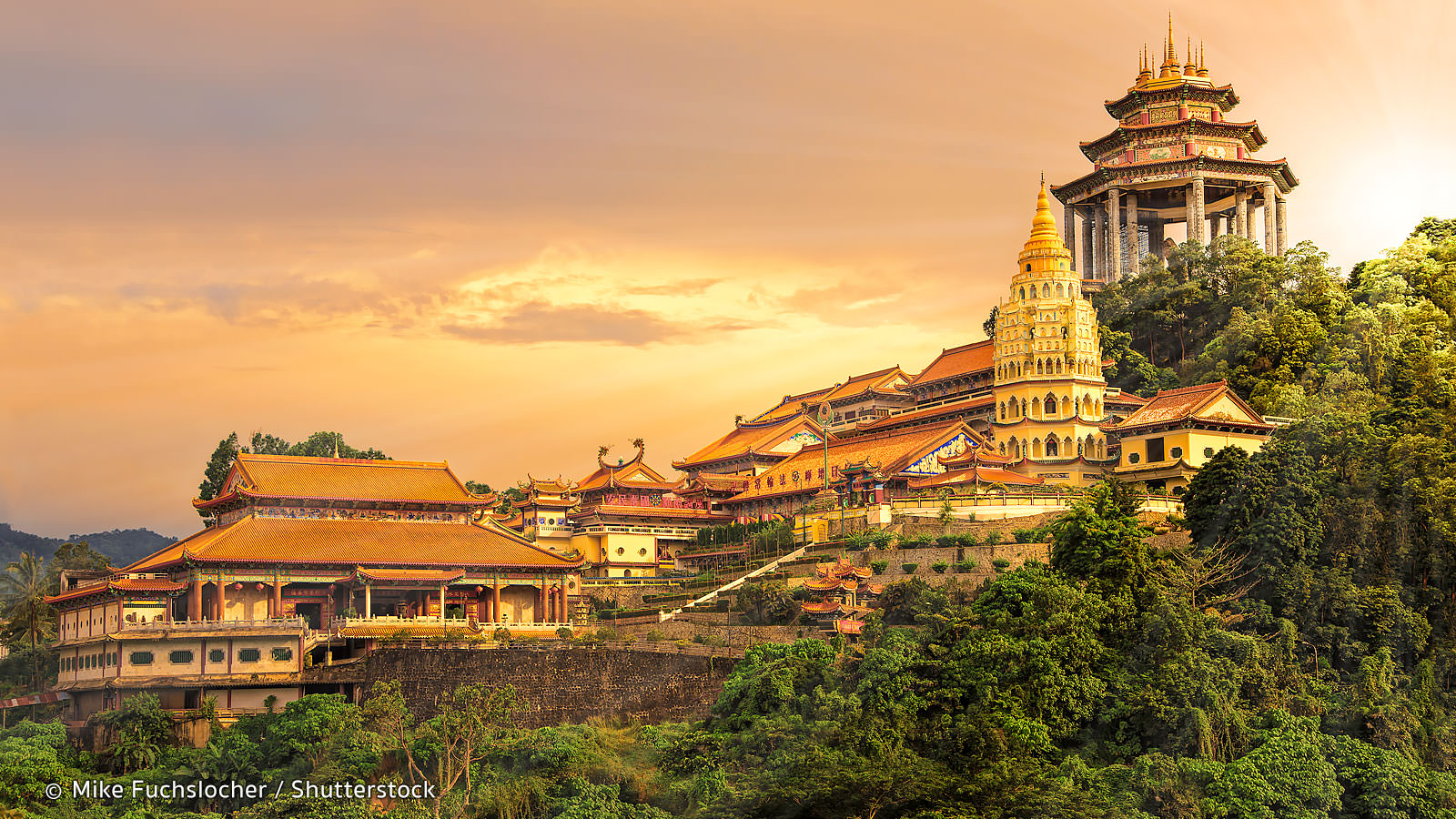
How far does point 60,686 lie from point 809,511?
23587 mm

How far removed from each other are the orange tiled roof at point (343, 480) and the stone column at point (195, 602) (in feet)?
12.7

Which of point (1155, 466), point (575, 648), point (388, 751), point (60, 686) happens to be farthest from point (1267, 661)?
point (60, 686)

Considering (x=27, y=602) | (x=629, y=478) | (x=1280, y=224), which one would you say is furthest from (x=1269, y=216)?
(x=27, y=602)

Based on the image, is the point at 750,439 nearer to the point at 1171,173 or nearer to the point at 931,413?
the point at 931,413

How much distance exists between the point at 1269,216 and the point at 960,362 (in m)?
16.8

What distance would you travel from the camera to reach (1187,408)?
2053 inches

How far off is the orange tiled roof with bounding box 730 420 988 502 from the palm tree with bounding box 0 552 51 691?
24.6 meters

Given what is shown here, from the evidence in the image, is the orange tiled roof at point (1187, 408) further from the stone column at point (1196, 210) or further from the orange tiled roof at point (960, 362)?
the stone column at point (1196, 210)

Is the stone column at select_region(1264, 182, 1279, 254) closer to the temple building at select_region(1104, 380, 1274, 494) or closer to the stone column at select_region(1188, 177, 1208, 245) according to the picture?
the stone column at select_region(1188, 177, 1208, 245)

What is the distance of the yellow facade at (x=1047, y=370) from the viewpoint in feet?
178

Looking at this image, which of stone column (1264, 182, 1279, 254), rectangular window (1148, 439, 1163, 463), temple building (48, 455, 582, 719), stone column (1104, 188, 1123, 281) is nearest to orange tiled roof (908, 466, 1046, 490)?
rectangular window (1148, 439, 1163, 463)

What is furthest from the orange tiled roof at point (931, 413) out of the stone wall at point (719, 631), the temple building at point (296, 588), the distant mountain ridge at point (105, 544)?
the distant mountain ridge at point (105, 544)

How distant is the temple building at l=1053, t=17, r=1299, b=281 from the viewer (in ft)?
230

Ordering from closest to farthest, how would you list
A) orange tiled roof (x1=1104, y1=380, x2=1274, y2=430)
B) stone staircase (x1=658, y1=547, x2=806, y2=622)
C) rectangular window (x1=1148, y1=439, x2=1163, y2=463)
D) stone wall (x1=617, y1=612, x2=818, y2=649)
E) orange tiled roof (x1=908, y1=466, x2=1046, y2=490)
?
stone wall (x1=617, y1=612, x2=818, y2=649), stone staircase (x1=658, y1=547, x2=806, y2=622), orange tiled roof (x1=908, y1=466, x2=1046, y2=490), orange tiled roof (x1=1104, y1=380, x2=1274, y2=430), rectangular window (x1=1148, y1=439, x2=1163, y2=463)
